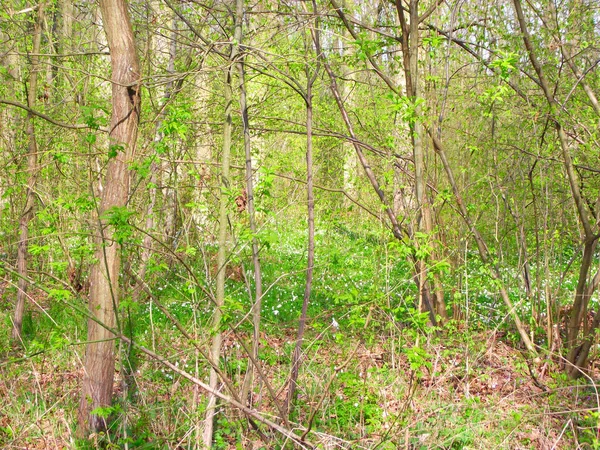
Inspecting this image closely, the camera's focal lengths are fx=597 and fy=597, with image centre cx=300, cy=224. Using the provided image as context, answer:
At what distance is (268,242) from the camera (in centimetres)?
365

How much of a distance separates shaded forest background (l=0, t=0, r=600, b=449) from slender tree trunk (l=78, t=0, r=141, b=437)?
2 cm

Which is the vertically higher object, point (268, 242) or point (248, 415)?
point (268, 242)

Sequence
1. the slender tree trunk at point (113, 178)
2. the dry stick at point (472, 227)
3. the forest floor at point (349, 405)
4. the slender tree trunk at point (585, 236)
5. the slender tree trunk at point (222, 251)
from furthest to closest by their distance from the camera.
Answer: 1. the dry stick at point (472, 227)
2. the slender tree trunk at point (585, 236)
3. the forest floor at point (349, 405)
4. the slender tree trunk at point (113, 178)
5. the slender tree trunk at point (222, 251)

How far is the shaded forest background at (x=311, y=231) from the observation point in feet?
13.7

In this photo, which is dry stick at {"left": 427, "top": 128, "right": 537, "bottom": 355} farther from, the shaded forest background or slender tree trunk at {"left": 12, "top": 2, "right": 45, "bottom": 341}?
slender tree trunk at {"left": 12, "top": 2, "right": 45, "bottom": 341}

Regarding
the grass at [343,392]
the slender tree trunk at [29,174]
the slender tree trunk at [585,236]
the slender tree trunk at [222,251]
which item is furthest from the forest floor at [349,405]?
the slender tree trunk at [29,174]

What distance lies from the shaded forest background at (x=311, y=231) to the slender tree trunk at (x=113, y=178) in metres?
0.02

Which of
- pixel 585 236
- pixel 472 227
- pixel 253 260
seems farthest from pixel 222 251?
pixel 585 236

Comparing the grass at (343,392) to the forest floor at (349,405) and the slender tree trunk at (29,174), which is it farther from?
the slender tree trunk at (29,174)

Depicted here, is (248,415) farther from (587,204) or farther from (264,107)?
(587,204)

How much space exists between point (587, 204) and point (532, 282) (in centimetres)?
111

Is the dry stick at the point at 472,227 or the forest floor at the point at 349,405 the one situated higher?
the dry stick at the point at 472,227

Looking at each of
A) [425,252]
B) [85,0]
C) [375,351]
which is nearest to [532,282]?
[375,351]

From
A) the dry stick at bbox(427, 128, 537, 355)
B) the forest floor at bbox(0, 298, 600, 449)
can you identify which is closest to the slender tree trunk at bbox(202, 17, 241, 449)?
the forest floor at bbox(0, 298, 600, 449)
